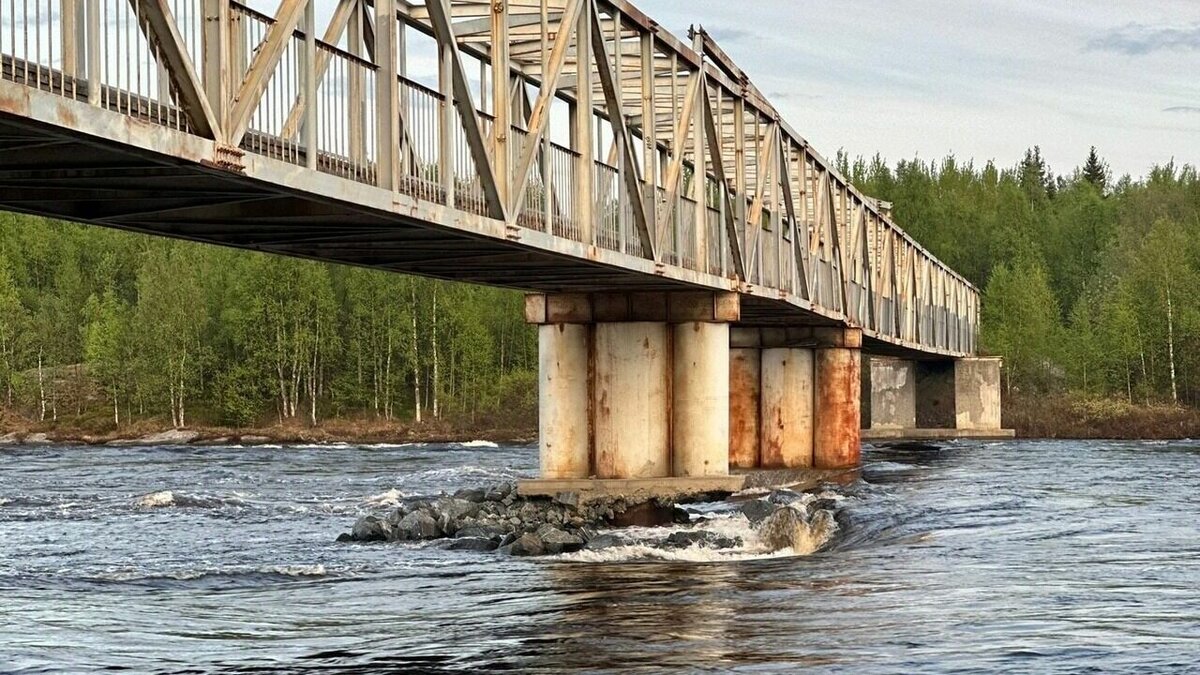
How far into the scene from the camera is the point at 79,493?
49.7 metres

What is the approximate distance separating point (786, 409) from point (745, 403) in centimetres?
124

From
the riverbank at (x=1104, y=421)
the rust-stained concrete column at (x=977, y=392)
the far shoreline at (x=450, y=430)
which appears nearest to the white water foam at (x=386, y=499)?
the far shoreline at (x=450, y=430)

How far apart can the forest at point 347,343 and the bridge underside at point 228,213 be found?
8236 cm

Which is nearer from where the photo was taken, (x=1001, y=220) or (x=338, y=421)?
(x=338, y=421)

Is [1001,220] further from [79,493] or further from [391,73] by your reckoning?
[391,73]

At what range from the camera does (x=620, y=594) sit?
2325 cm

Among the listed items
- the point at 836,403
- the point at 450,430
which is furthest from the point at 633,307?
the point at 450,430

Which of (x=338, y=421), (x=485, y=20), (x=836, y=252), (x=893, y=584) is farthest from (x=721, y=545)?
(x=338, y=421)

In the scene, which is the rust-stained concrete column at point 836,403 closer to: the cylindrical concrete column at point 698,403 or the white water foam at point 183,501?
the cylindrical concrete column at point 698,403

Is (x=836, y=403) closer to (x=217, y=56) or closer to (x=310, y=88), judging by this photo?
(x=310, y=88)

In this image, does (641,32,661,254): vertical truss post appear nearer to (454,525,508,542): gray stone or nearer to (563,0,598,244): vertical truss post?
(563,0,598,244): vertical truss post

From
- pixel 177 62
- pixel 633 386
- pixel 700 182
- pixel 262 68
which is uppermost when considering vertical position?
pixel 700 182

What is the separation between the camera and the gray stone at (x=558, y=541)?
2956cm

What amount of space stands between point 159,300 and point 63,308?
1333 cm
